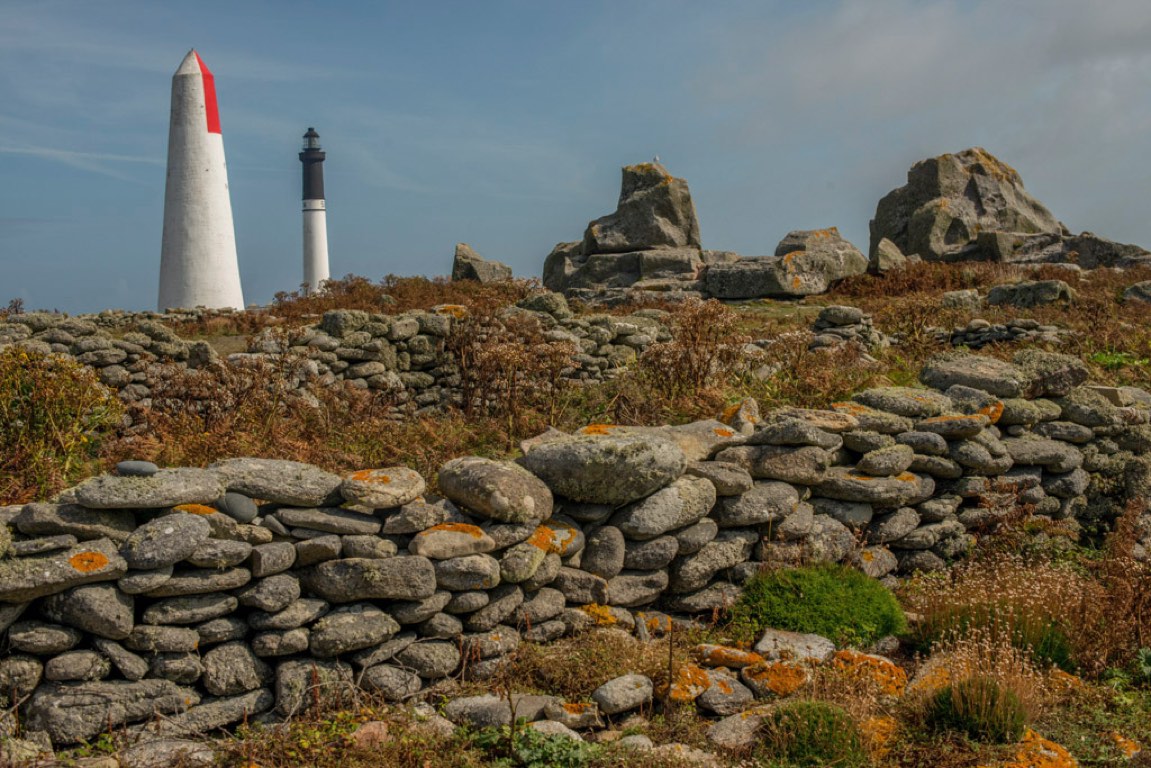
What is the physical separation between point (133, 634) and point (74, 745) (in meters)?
0.60

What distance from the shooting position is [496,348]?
1052cm

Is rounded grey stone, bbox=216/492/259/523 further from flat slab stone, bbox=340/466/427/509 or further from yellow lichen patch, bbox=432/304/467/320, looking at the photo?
yellow lichen patch, bbox=432/304/467/320

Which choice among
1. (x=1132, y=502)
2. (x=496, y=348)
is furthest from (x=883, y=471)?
(x=496, y=348)

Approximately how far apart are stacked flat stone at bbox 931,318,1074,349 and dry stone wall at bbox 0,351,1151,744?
655cm

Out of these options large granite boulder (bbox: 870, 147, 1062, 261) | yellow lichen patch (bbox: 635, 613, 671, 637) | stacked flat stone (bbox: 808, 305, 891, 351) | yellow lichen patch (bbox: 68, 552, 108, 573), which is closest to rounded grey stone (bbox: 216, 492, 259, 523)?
yellow lichen patch (bbox: 68, 552, 108, 573)

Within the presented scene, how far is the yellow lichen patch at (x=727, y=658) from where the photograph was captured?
6020 mm

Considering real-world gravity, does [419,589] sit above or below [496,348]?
below

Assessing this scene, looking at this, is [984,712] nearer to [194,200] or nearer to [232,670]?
[232,670]

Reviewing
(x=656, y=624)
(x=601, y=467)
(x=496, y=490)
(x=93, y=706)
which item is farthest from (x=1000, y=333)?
(x=93, y=706)

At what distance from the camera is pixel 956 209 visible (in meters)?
27.4

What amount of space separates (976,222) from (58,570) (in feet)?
89.6

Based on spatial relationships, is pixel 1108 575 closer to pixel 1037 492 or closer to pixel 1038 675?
pixel 1037 492

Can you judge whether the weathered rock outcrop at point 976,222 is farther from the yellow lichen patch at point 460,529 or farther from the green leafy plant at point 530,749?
the green leafy plant at point 530,749

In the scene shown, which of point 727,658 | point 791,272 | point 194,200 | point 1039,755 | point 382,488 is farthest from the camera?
point 791,272
